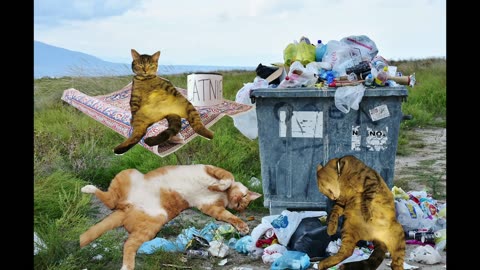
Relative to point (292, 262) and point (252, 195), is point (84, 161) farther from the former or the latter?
point (292, 262)

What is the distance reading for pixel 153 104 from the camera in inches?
135

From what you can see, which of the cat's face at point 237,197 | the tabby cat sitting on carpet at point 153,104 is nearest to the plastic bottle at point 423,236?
the cat's face at point 237,197

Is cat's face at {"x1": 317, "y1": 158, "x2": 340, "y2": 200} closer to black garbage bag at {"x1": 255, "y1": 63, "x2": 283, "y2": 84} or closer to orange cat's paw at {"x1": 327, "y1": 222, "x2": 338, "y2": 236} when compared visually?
orange cat's paw at {"x1": 327, "y1": 222, "x2": 338, "y2": 236}

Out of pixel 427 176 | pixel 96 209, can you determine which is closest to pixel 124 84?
pixel 96 209

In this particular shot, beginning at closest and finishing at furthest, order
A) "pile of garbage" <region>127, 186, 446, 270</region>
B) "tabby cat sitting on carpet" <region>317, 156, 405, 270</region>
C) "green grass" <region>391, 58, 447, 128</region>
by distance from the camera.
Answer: "tabby cat sitting on carpet" <region>317, 156, 405, 270</region> < "pile of garbage" <region>127, 186, 446, 270</region> < "green grass" <region>391, 58, 447, 128</region>

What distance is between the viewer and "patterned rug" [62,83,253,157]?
11.7 ft

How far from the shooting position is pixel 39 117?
563 cm

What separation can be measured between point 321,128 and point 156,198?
1.12 meters

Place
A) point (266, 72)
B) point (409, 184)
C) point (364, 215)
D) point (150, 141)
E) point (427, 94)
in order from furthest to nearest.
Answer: point (427, 94) < point (409, 184) < point (266, 72) < point (150, 141) < point (364, 215)

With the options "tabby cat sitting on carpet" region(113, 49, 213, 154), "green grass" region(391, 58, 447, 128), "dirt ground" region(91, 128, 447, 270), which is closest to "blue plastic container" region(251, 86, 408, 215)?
"dirt ground" region(91, 128, 447, 270)

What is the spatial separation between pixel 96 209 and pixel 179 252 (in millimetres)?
769

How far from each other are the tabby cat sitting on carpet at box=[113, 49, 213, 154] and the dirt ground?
2.40 ft

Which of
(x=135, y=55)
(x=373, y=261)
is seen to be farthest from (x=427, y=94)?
(x=135, y=55)
